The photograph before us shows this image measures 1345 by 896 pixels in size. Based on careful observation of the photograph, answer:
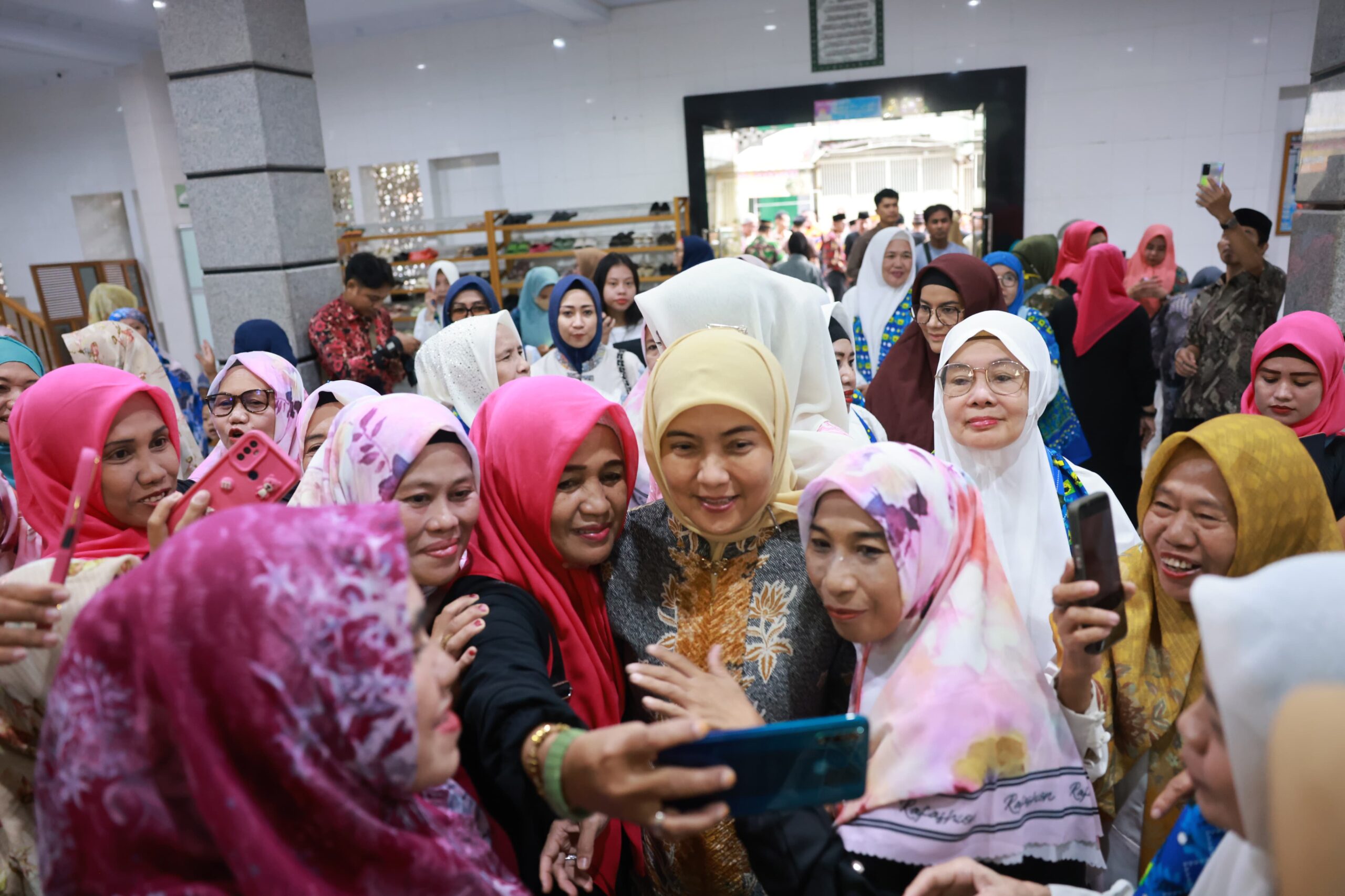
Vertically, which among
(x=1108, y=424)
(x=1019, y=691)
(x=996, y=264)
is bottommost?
(x=1108, y=424)

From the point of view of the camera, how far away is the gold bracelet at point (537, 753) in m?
1.10

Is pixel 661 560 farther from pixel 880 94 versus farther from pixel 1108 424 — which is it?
pixel 880 94

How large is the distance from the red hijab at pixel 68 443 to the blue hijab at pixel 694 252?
4332mm

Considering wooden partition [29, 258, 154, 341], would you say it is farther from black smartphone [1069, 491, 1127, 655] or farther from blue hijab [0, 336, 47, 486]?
black smartphone [1069, 491, 1127, 655]

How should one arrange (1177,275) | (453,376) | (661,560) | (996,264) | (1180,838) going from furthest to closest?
1. (1177,275)
2. (996,264)
3. (453,376)
4. (661,560)
5. (1180,838)

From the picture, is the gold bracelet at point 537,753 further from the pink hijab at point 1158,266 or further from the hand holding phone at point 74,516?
the pink hijab at point 1158,266

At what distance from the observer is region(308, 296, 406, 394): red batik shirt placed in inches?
167

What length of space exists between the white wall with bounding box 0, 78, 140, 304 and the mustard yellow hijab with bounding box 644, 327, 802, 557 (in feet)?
36.0

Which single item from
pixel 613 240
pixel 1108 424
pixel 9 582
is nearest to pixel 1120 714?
pixel 9 582

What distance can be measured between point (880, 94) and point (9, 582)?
26.4 feet

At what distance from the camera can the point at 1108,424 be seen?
13.5 feet

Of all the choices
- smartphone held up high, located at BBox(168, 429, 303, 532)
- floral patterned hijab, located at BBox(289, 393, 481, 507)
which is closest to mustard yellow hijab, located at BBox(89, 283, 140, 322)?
smartphone held up high, located at BBox(168, 429, 303, 532)

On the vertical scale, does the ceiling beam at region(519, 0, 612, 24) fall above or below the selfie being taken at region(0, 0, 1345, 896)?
above

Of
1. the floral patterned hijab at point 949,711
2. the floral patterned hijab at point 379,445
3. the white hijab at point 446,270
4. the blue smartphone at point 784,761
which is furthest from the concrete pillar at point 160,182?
the blue smartphone at point 784,761
